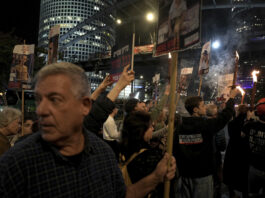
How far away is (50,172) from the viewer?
1.15 metres

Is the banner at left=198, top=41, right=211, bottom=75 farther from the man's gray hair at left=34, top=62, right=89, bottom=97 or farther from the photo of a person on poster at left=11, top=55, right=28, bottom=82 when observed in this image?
the man's gray hair at left=34, top=62, right=89, bottom=97

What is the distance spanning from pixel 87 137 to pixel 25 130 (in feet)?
10.7

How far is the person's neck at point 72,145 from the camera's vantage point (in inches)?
49.0

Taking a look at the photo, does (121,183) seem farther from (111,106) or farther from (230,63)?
(230,63)

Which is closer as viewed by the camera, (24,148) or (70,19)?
(24,148)

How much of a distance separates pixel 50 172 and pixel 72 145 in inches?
7.9

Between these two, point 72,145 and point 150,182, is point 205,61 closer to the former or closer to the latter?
point 150,182

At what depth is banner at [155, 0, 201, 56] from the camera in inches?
74.2

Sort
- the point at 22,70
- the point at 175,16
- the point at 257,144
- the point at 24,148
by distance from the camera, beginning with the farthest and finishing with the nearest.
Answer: the point at 22,70
the point at 257,144
the point at 175,16
the point at 24,148

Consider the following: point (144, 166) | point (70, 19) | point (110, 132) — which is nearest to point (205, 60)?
point (110, 132)

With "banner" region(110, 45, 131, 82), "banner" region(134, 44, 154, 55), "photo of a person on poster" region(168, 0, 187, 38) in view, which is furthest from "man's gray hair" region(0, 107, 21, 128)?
"banner" region(134, 44, 154, 55)

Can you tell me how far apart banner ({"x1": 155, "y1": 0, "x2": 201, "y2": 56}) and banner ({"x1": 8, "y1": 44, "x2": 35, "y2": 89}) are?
471 centimetres

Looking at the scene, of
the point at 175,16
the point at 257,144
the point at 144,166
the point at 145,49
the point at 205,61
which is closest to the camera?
the point at 144,166

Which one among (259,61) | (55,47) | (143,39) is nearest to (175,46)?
(55,47)
